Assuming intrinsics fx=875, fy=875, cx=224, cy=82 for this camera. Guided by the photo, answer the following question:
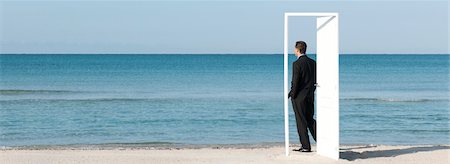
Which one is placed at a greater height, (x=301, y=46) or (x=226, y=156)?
(x=301, y=46)

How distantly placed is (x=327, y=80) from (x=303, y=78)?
40 centimetres

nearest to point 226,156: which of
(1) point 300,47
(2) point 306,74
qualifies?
(2) point 306,74

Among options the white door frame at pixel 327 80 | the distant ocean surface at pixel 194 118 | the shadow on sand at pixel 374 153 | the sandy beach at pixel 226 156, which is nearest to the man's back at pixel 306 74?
the white door frame at pixel 327 80

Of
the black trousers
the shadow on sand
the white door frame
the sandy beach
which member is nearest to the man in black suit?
the black trousers

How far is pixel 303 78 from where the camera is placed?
35.4ft

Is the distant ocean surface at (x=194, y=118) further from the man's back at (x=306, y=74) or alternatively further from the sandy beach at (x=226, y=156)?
the man's back at (x=306, y=74)

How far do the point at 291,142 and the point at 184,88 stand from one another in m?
20.9

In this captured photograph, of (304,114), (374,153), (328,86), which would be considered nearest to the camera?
(328,86)

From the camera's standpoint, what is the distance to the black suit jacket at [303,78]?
1076 cm

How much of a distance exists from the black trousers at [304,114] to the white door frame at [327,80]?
0.51 feet

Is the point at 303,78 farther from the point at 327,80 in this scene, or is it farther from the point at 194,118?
the point at 194,118

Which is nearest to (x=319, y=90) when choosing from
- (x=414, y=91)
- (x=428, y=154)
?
(x=428, y=154)

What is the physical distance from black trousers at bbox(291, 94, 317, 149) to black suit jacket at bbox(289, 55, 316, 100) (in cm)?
5

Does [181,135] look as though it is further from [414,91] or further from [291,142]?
[414,91]
